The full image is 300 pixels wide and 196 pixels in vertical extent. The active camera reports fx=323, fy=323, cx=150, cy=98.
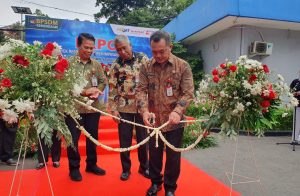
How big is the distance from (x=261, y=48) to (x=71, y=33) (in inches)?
223

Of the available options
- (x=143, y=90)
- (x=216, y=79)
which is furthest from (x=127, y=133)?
(x=216, y=79)

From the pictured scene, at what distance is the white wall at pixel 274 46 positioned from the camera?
A: 9.96 metres

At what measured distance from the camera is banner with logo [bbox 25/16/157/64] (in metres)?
8.91

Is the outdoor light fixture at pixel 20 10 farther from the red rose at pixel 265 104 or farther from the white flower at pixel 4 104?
the red rose at pixel 265 104

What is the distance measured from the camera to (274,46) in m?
10.4

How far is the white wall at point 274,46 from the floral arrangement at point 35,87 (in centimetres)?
817

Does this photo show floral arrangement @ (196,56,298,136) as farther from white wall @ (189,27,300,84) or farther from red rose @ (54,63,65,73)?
white wall @ (189,27,300,84)

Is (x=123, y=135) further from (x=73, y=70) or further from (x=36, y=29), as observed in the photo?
(x=36, y=29)

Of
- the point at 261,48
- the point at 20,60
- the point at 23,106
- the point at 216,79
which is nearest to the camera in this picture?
the point at 23,106

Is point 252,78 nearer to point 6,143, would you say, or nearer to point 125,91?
point 125,91

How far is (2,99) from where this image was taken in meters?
2.47

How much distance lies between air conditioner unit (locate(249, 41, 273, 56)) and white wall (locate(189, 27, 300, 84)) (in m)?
0.28

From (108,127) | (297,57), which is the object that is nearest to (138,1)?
(297,57)

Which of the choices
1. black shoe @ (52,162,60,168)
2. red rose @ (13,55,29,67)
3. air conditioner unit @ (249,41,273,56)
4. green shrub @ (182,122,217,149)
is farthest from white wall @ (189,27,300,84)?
red rose @ (13,55,29,67)
